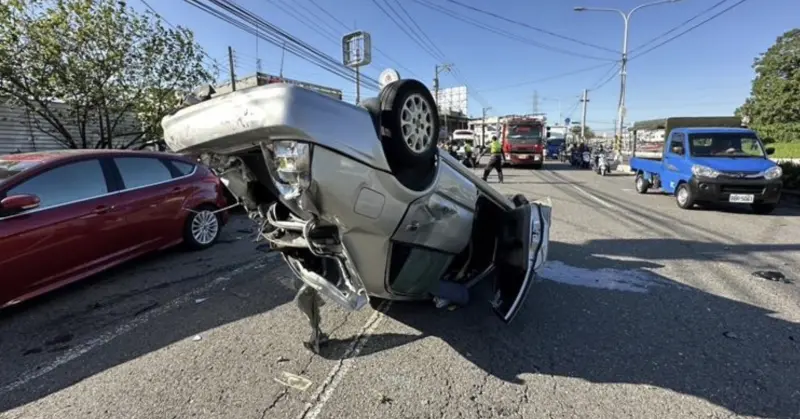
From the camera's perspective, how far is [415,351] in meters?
3.10

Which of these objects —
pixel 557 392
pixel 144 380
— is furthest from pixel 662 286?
pixel 144 380

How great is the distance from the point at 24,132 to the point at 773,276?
18.7m

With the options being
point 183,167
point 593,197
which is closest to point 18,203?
point 183,167

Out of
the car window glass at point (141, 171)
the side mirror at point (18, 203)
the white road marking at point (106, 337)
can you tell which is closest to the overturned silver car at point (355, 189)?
the white road marking at point (106, 337)

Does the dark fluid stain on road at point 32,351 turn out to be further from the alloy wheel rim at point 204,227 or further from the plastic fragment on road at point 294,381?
the alloy wheel rim at point 204,227

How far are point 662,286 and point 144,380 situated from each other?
4817 mm

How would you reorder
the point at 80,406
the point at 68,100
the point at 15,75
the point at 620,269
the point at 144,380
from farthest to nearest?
the point at 68,100, the point at 15,75, the point at 620,269, the point at 144,380, the point at 80,406

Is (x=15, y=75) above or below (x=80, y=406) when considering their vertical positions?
above

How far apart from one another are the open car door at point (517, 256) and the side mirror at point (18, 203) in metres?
4.19

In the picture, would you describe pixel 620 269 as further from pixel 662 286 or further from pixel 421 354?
pixel 421 354

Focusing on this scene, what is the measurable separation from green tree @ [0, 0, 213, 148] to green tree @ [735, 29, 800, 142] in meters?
40.9

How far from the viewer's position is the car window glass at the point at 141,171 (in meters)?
4.95

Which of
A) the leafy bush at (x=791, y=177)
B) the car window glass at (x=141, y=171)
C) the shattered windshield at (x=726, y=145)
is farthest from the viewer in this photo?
the leafy bush at (x=791, y=177)

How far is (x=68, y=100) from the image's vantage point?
451 inches
